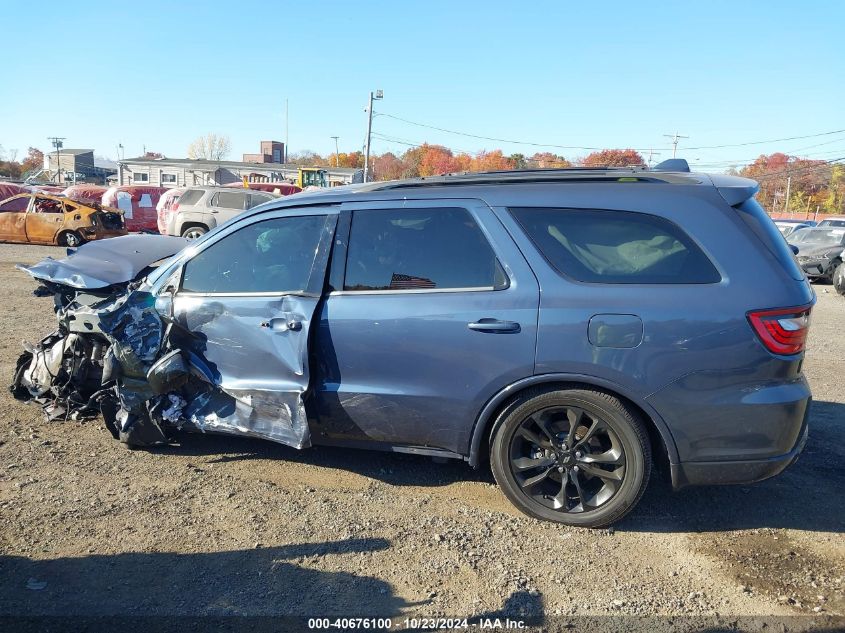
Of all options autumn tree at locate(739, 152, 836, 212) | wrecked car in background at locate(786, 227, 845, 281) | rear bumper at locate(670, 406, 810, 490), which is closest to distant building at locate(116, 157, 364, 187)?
wrecked car in background at locate(786, 227, 845, 281)

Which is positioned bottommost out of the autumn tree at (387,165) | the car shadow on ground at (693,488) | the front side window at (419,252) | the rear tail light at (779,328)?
the car shadow on ground at (693,488)

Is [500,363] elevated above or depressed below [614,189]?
below

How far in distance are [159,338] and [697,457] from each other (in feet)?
10.8

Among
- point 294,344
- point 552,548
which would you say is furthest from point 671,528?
point 294,344

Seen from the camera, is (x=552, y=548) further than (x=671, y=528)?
No

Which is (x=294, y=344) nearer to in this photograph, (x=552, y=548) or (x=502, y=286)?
(x=502, y=286)

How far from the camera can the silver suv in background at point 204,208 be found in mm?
17484

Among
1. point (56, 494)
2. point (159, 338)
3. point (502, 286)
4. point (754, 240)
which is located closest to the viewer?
point (754, 240)

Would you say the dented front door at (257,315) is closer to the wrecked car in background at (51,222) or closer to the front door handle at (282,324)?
the front door handle at (282,324)

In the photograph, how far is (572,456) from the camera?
3.59 m

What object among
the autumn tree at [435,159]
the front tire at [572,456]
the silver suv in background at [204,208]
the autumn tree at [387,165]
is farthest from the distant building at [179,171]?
the front tire at [572,456]

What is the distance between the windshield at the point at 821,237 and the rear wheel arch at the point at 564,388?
1711 cm

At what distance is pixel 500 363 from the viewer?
356cm

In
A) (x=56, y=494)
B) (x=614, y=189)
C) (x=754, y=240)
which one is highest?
(x=614, y=189)
